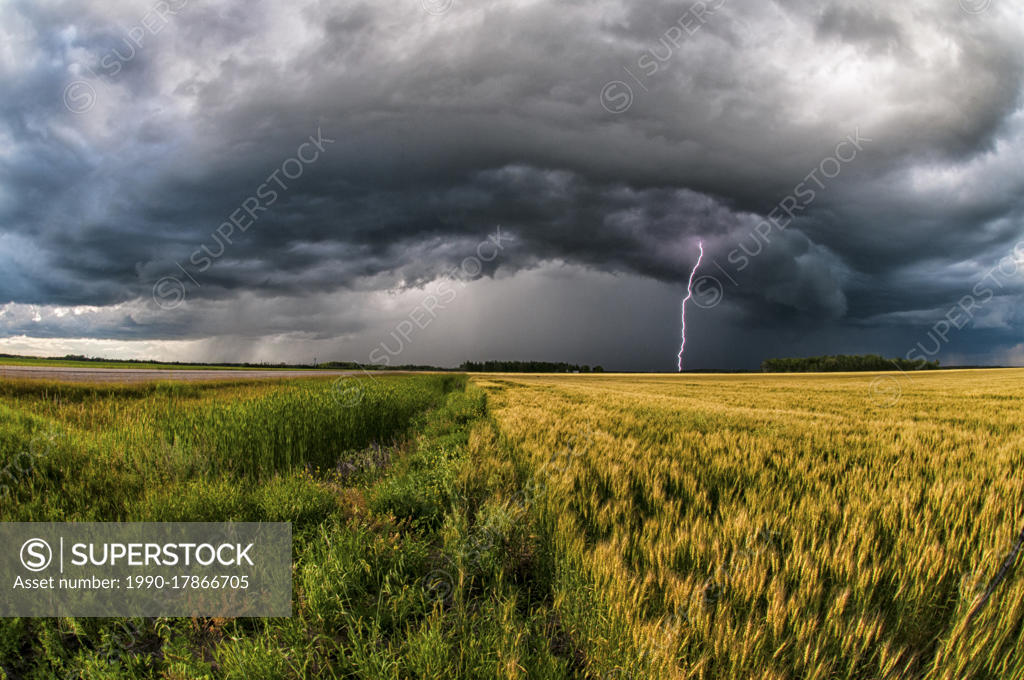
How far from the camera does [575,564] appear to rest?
10.2 feet

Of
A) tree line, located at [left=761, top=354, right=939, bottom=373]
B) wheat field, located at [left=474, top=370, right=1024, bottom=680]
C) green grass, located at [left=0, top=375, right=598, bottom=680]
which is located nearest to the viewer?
wheat field, located at [left=474, top=370, right=1024, bottom=680]

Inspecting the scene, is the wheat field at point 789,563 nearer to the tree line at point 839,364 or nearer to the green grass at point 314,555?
the green grass at point 314,555

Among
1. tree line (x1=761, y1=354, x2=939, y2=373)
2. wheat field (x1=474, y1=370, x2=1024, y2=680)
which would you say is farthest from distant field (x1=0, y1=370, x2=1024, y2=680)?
tree line (x1=761, y1=354, x2=939, y2=373)

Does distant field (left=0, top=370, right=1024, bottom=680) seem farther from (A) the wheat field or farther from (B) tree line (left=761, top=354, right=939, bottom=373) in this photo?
(B) tree line (left=761, top=354, right=939, bottom=373)

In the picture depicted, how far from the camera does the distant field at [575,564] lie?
2209 mm

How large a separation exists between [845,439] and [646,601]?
7.88m

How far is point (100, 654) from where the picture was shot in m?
2.69

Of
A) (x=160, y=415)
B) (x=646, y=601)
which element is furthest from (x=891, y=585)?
(x=160, y=415)

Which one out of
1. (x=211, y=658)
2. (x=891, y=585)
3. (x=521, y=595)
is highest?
(x=891, y=585)

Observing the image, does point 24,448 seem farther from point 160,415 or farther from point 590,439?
point 590,439

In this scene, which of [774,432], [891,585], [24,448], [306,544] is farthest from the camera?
[774,432]

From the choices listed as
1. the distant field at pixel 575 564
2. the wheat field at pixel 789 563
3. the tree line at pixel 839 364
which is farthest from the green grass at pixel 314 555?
the tree line at pixel 839 364

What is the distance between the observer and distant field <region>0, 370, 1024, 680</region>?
2.21 metres

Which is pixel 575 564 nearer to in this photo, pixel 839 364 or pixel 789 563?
pixel 789 563
